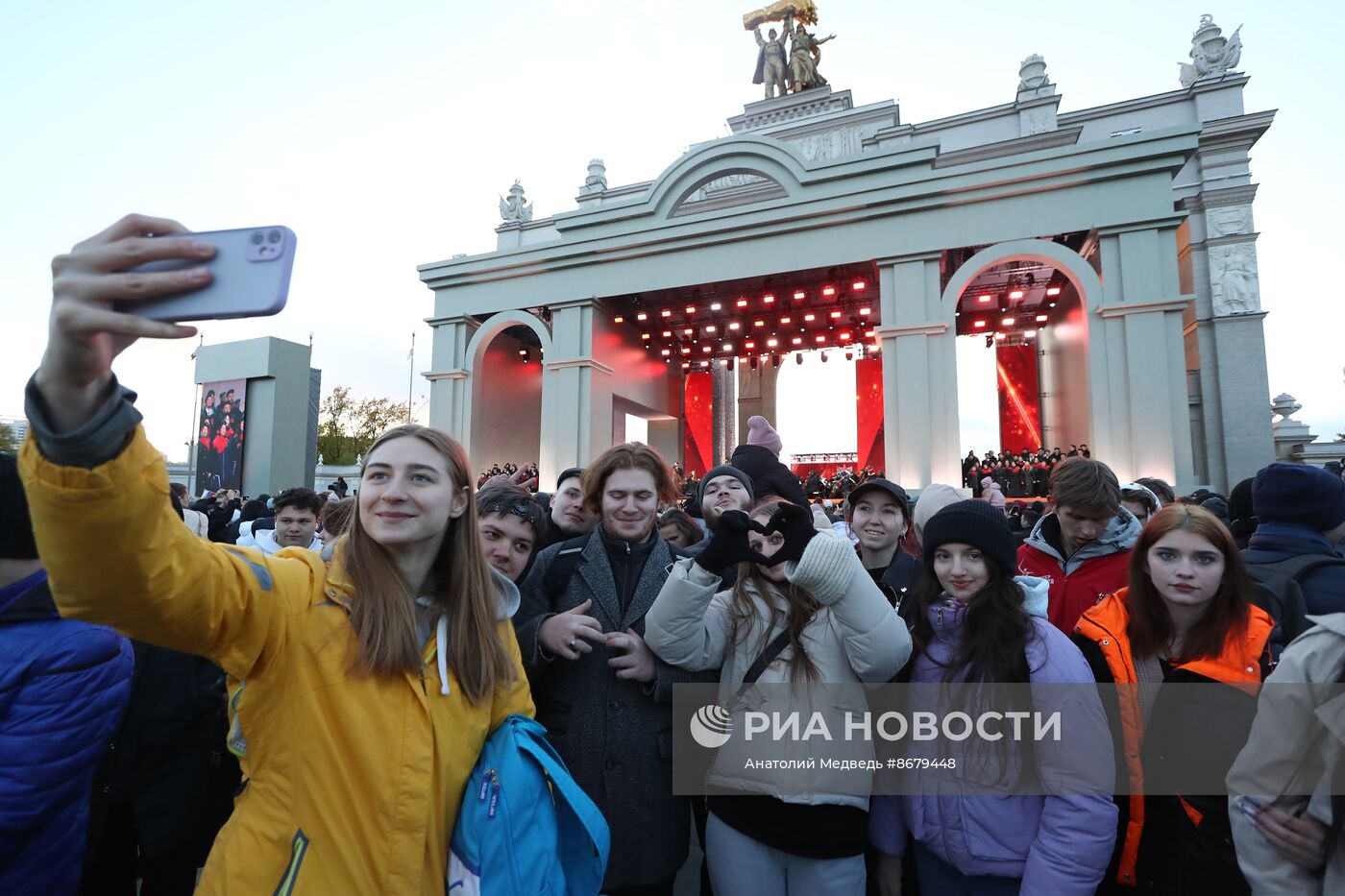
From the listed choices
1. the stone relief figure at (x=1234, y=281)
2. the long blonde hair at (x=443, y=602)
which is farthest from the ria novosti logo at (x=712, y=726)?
the stone relief figure at (x=1234, y=281)

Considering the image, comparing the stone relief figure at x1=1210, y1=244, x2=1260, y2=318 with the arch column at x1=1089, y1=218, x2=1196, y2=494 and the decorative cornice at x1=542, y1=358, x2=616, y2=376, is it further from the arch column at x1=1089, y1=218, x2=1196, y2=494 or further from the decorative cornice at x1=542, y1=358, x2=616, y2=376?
the decorative cornice at x1=542, y1=358, x2=616, y2=376

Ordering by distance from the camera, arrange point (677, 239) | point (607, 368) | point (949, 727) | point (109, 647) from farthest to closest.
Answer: point (607, 368)
point (677, 239)
point (949, 727)
point (109, 647)

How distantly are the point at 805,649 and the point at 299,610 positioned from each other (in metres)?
1.66

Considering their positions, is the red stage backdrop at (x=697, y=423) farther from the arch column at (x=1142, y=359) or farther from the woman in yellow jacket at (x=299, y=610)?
the woman in yellow jacket at (x=299, y=610)

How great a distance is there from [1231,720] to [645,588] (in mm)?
2065

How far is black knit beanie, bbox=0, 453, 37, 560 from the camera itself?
1.66 m

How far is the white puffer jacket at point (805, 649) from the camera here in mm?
2053

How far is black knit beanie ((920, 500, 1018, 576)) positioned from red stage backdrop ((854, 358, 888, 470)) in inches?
805

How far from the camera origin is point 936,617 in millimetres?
2418

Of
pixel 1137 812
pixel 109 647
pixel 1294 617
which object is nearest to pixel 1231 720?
pixel 1137 812

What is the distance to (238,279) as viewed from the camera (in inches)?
38.6

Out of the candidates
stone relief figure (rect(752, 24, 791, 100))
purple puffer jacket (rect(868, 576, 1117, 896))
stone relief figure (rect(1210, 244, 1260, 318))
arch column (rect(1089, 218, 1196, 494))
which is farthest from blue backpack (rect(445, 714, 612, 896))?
stone relief figure (rect(752, 24, 791, 100))

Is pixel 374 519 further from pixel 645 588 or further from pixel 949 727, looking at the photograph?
pixel 949 727

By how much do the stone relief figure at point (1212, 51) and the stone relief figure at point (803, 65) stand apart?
488 inches
